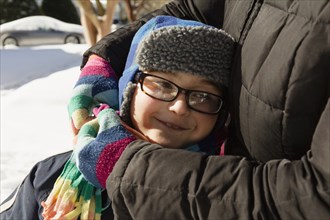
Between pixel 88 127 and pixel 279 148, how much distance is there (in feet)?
1.89

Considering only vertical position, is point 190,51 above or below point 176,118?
above

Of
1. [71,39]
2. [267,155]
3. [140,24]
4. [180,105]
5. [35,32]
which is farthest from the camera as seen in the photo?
[71,39]

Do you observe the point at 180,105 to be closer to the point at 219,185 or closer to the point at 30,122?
the point at 219,185

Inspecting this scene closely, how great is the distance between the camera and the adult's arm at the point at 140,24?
1561 mm

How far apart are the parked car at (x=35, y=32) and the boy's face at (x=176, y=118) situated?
1165 cm

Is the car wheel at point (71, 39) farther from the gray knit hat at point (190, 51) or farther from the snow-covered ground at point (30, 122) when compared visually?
the gray knit hat at point (190, 51)

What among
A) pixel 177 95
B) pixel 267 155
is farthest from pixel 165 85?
pixel 267 155

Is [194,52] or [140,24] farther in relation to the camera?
[140,24]

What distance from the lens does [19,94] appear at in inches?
186

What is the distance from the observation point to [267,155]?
1.05m

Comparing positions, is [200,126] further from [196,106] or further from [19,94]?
[19,94]

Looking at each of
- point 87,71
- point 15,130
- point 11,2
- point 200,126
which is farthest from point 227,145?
point 11,2

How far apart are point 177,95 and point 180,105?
32 mm

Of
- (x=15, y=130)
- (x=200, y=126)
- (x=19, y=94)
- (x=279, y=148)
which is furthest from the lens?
(x=19, y=94)
